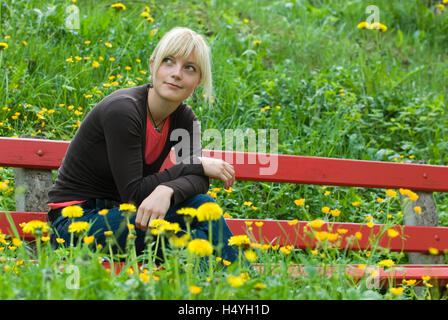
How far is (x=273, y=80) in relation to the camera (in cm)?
470

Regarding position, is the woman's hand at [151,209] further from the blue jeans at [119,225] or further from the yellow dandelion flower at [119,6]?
the yellow dandelion flower at [119,6]

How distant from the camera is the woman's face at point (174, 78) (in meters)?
2.32

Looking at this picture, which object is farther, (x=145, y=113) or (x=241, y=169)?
(x=241, y=169)

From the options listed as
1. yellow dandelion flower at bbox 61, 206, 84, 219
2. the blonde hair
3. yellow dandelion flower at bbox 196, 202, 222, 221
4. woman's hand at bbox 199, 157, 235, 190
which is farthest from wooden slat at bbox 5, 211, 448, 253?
yellow dandelion flower at bbox 196, 202, 222, 221

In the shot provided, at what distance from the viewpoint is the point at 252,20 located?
5.87 metres

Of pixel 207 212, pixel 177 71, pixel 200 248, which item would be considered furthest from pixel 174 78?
pixel 200 248

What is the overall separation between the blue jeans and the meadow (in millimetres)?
173

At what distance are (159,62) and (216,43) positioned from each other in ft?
8.69

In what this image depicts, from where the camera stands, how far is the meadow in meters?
3.60

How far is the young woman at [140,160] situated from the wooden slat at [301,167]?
0.28 metres

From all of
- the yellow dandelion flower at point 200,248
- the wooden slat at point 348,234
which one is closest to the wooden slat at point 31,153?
the wooden slat at point 348,234

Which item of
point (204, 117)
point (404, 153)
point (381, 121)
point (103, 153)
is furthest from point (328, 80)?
point (103, 153)

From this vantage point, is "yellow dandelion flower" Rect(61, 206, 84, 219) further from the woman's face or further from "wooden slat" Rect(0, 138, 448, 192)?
"wooden slat" Rect(0, 138, 448, 192)

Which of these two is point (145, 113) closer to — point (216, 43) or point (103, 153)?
point (103, 153)
